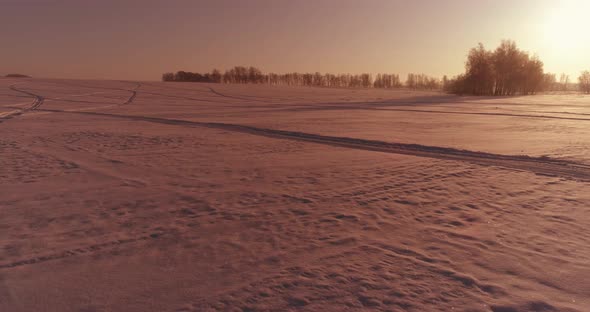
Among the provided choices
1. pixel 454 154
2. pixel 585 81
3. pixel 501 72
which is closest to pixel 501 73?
pixel 501 72

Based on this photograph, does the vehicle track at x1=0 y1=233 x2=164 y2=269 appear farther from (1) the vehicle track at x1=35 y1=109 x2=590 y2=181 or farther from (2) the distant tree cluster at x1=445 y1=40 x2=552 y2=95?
(2) the distant tree cluster at x1=445 y1=40 x2=552 y2=95

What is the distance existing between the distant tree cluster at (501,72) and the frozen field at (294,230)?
1828 inches

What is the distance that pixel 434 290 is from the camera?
302cm

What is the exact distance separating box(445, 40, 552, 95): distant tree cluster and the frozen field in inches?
1828

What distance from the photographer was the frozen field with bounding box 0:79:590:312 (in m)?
2.98

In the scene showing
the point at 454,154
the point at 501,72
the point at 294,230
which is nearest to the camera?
the point at 294,230

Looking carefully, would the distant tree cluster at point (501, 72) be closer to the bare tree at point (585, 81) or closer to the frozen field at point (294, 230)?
the bare tree at point (585, 81)

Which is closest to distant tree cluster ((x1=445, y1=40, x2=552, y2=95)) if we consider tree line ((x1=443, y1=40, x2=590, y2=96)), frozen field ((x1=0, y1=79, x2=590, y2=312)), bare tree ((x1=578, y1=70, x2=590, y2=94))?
tree line ((x1=443, y1=40, x2=590, y2=96))

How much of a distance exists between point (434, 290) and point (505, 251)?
1.18 metres

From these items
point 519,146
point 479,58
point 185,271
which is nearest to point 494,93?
point 479,58

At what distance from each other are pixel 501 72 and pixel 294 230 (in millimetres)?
55069

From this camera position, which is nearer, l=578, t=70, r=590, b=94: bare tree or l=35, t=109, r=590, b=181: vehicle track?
l=35, t=109, r=590, b=181: vehicle track

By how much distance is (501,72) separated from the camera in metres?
50.2

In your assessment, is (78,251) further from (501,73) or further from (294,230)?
(501,73)
